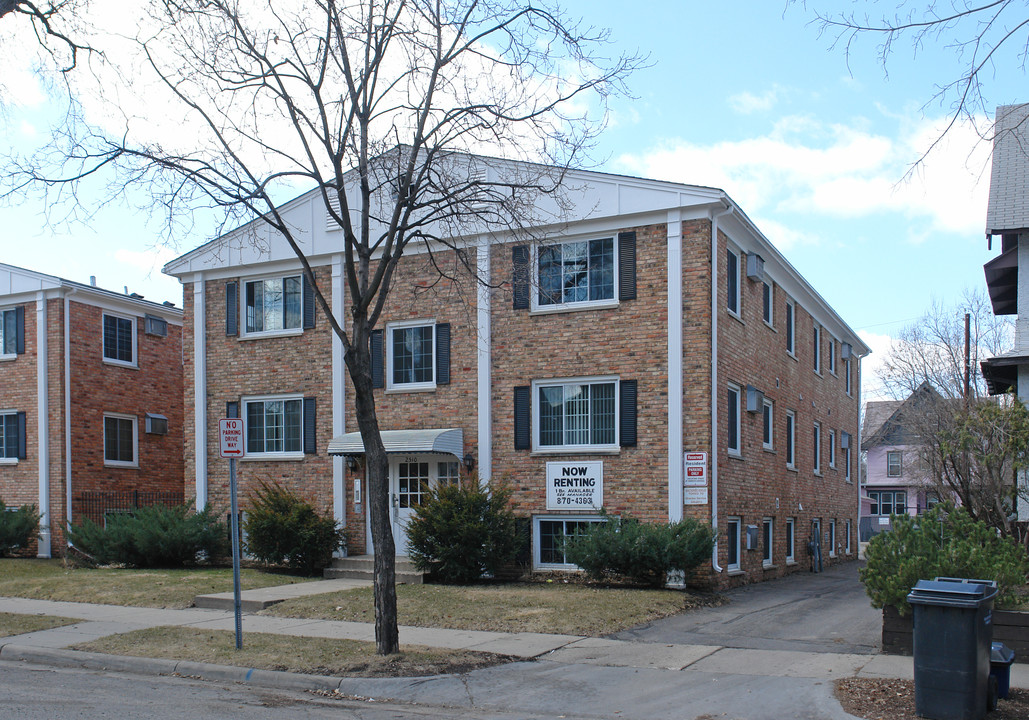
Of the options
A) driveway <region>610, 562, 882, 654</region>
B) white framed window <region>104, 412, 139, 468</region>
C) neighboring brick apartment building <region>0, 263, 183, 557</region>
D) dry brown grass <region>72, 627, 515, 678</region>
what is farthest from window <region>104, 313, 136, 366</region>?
driveway <region>610, 562, 882, 654</region>

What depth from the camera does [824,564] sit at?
998 inches

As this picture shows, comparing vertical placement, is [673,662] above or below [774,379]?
below

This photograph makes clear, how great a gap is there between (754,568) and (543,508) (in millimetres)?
4572

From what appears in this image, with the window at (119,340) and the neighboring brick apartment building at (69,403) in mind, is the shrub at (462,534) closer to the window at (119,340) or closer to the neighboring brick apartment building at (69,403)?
the neighboring brick apartment building at (69,403)

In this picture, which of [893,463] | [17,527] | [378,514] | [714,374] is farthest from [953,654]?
[893,463]

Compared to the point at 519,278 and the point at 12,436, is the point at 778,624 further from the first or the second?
the point at 12,436

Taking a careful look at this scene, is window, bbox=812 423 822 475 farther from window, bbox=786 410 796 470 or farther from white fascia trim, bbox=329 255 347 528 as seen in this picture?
white fascia trim, bbox=329 255 347 528

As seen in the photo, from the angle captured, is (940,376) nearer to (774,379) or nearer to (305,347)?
(774,379)

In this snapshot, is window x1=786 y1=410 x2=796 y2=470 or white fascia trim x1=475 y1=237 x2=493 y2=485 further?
window x1=786 y1=410 x2=796 y2=470

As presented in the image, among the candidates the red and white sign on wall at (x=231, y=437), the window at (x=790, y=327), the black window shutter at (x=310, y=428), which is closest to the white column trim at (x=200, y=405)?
the black window shutter at (x=310, y=428)

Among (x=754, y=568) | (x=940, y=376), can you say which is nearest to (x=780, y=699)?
(x=754, y=568)

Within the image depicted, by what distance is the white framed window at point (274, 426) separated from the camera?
807 inches

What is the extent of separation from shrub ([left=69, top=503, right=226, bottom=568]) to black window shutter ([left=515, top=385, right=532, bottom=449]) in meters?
6.72

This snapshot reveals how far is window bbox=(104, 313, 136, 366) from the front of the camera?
84.4 feet
